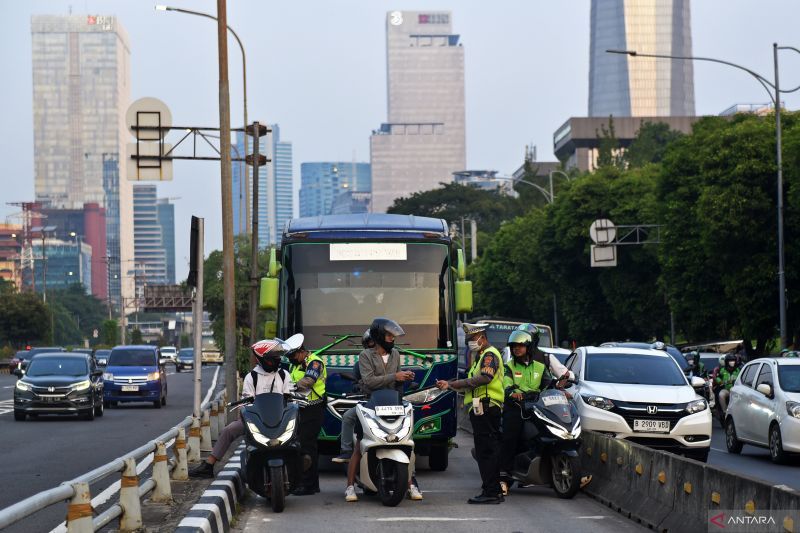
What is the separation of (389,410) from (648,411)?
17.8 ft

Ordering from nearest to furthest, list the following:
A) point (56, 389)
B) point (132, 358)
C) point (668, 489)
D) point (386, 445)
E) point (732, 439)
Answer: point (668, 489), point (386, 445), point (732, 439), point (56, 389), point (132, 358)

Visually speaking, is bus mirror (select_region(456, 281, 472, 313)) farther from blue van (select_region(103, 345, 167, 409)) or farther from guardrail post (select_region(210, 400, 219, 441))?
blue van (select_region(103, 345, 167, 409))

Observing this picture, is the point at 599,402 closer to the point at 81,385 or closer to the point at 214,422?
the point at 214,422

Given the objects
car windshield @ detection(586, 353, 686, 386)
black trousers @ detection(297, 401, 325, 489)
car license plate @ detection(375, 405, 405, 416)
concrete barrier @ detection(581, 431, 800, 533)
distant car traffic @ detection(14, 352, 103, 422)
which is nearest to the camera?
concrete barrier @ detection(581, 431, 800, 533)

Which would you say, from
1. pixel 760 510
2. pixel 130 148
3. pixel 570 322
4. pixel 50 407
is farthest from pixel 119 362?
pixel 570 322

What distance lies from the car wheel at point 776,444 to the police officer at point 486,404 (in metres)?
7.91

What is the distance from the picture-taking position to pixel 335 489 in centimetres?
1552

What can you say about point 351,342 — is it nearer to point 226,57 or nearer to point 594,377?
point 594,377

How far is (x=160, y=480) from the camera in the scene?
1259 centimetres

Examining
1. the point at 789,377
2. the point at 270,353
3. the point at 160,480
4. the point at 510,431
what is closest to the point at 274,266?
the point at 270,353

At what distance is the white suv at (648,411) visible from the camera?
57.8ft

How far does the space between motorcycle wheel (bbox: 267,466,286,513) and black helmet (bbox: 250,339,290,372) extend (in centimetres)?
107

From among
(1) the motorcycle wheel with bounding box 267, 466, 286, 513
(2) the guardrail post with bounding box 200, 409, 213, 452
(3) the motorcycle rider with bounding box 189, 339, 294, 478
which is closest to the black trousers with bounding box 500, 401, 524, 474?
(3) the motorcycle rider with bounding box 189, 339, 294, 478

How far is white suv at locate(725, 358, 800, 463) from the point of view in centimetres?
2027
